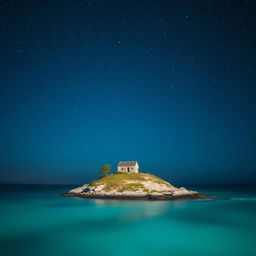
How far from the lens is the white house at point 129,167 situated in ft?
352

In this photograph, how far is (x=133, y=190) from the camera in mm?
81125

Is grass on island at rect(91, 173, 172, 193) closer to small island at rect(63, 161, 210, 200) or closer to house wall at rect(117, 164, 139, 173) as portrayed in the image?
small island at rect(63, 161, 210, 200)

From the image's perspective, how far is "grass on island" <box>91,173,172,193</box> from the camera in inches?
3280

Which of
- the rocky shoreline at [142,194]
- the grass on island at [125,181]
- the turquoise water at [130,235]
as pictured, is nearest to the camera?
the turquoise water at [130,235]

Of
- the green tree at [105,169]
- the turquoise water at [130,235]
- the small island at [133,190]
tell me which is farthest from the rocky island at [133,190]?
the turquoise water at [130,235]

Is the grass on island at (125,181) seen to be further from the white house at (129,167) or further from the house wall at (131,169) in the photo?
the white house at (129,167)

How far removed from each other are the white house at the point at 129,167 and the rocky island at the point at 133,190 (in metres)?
9.79

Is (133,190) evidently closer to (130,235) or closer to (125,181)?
(125,181)

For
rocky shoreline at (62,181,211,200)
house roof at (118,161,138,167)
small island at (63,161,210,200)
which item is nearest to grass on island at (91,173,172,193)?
small island at (63,161,210,200)

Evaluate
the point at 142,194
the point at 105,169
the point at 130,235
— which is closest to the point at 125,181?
the point at 142,194

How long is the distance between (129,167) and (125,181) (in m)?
18.8

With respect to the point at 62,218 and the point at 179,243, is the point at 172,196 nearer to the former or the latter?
the point at 62,218

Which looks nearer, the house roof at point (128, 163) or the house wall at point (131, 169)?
the house wall at point (131, 169)

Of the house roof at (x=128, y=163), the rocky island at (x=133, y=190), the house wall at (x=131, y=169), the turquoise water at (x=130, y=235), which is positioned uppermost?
the house roof at (x=128, y=163)
